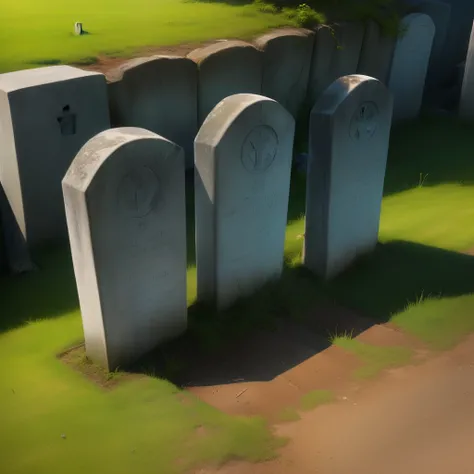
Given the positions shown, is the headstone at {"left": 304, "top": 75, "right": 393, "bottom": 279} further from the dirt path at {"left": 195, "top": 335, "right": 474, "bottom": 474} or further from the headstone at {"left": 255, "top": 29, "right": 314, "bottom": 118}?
the headstone at {"left": 255, "top": 29, "right": 314, "bottom": 118}

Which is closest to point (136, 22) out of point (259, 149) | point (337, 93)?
point (337, 93)

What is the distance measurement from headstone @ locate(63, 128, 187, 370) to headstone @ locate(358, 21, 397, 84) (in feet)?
19.7

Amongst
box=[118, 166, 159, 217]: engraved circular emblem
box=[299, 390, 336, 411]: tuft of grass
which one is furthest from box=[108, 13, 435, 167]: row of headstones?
box=[299, 390, 336, 411]: tuft of grass

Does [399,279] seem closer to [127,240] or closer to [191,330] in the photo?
[191,330]

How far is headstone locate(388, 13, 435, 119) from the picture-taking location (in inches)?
381

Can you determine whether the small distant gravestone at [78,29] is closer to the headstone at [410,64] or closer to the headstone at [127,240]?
the headstone at [410,64]

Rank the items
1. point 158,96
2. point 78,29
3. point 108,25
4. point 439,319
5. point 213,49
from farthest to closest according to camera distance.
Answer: point 108,25 → point 78,29 → point 213,49 → point 158,96 → point 439,319

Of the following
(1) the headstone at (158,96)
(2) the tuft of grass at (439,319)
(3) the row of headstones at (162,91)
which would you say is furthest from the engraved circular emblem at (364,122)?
(1) the headstone at (158,96)

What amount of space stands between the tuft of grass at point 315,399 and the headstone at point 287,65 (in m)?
4.96

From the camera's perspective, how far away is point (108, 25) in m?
8.89

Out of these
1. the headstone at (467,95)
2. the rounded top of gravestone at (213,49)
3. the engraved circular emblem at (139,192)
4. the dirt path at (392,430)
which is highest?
the rounded top of gravestone at (213,49)

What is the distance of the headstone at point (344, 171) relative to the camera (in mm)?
5223

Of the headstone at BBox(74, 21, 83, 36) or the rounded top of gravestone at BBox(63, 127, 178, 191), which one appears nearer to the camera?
the rounded top of gravestone at BBox(63, 127, 178, 191)

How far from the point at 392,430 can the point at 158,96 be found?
4.62 m
